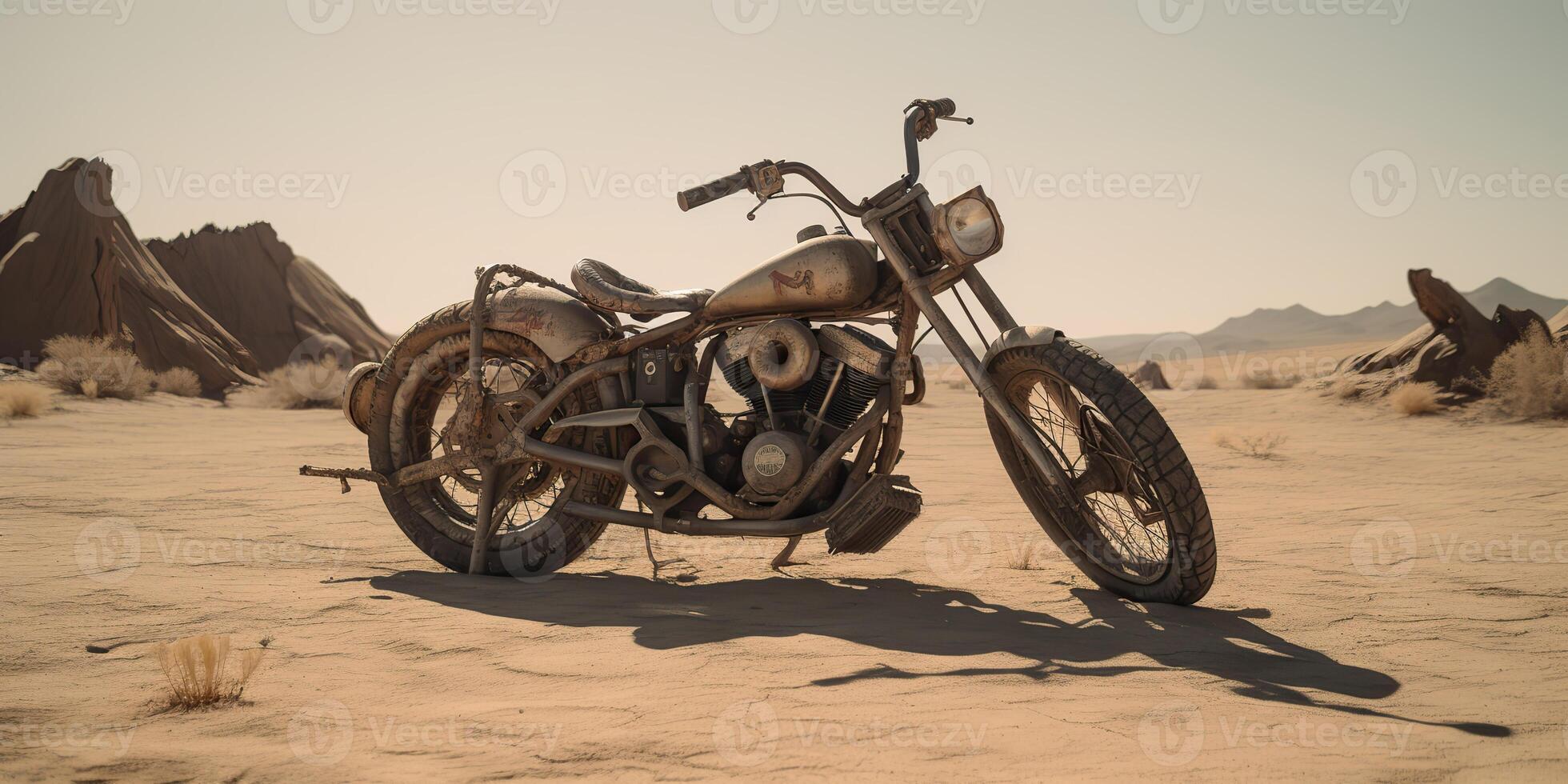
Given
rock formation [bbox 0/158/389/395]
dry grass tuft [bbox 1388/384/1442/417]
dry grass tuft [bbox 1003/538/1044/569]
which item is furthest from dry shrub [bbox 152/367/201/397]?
dry grass tuft [bbox 1388/384/1442/417]

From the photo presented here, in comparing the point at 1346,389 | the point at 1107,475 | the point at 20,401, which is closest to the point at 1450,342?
the point at 1346,389

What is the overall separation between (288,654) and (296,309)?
38.1 metres

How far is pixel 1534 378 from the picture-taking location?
44.7 feet

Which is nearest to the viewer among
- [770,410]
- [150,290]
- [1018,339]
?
[1018,339]

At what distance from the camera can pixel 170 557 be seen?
5.66 meters

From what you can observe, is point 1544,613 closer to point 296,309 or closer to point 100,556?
point 100,556

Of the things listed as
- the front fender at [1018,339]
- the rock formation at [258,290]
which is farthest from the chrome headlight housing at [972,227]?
the rock formation at [258,290]

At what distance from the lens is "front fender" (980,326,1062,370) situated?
4449 mm

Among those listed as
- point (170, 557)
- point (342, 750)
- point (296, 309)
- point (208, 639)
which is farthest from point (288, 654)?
point (296, 309)

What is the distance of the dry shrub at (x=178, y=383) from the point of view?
23.2 meters

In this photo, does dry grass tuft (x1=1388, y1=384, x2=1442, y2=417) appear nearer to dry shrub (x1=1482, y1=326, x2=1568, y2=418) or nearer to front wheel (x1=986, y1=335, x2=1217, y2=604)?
dry shrub (x1=1482, y1=326, x2=1568, y2=418)

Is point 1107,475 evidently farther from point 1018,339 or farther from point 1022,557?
point 1022,557

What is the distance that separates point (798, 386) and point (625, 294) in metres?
1.10

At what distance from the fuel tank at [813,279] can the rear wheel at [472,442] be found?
3.63 ft
